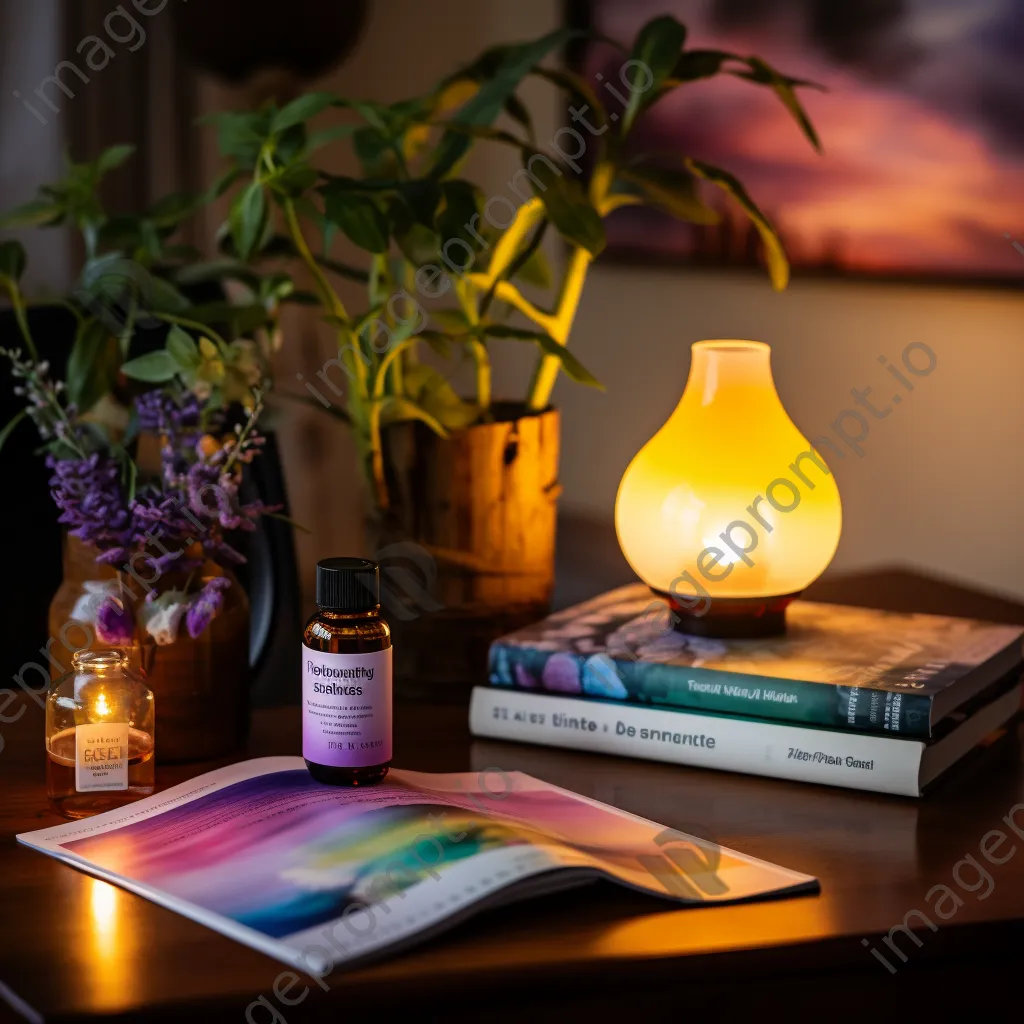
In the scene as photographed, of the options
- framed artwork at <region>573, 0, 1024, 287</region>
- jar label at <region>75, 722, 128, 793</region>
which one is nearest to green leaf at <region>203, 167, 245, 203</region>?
jar label at <region>75, 722, 128, 793</region>

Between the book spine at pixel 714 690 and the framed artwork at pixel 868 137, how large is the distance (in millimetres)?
1051

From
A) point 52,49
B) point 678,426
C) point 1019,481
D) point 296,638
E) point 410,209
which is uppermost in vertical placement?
point 52,49

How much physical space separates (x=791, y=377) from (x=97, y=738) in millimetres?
1537

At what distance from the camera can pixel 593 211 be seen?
3.49ft

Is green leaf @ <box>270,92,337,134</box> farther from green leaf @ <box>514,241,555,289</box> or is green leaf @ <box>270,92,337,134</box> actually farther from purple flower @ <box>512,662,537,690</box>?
purple flower @ <box>512,662,537,690</box>

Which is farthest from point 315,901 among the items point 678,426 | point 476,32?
point 476,32

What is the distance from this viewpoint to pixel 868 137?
1982 mm

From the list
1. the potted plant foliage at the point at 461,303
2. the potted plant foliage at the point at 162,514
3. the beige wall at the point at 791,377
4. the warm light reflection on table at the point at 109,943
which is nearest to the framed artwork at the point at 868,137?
the beige wall at the point at 791,377

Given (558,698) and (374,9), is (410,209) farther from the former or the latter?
(374,9)

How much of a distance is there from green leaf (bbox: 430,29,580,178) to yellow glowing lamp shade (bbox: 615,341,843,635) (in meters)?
0.23

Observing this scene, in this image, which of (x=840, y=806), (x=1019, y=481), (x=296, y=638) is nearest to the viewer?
(x=840, y=806)

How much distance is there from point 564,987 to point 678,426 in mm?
478

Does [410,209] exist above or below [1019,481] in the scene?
above

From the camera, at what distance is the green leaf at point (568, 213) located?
1045 millimetres
